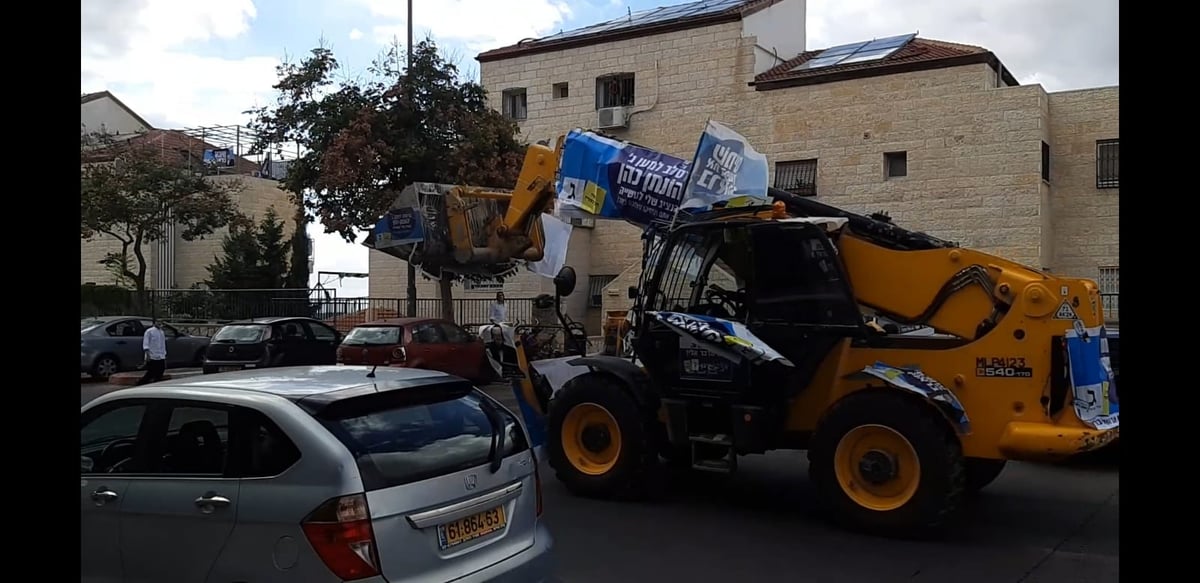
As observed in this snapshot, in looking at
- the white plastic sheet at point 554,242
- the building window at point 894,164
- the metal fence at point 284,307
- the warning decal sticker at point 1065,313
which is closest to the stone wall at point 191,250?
the metal fence at point 284,307

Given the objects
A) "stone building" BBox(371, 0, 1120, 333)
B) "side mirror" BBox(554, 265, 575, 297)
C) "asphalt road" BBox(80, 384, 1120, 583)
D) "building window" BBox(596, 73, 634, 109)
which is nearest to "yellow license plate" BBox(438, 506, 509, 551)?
"asphalt road" BBox(80, 384, 1120, 583)

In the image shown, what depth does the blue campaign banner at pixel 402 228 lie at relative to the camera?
11336mm

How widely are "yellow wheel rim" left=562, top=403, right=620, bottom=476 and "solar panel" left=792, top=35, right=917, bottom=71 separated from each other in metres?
17.6

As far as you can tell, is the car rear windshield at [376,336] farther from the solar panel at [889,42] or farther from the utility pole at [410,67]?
the solar panel at [889,42]

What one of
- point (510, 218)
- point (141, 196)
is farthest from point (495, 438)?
point (141, 196)

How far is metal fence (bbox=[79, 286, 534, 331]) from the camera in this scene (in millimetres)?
26984

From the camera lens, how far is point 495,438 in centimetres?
478

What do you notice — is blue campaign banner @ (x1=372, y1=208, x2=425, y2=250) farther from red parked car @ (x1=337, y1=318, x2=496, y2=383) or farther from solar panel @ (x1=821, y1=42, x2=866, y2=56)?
solar panel @ (x1=821, y1=42, x2=866, y2=56)

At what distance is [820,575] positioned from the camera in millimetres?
6305

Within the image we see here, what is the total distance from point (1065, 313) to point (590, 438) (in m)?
4.02
